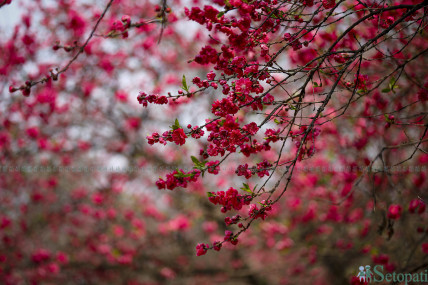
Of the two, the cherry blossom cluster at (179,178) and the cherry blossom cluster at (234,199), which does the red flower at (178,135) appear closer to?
the cherry blossom cluster at (179,178)

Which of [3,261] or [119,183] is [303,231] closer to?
[119,183]

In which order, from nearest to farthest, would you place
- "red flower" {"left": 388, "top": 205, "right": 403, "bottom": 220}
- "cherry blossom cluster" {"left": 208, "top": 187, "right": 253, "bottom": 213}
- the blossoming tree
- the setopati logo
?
"cherry blossom cluster" {"left": 208, "top": 187, "right": 253, "bottom": 213}, the setopati logo, "red flower" {"left": 388, "top": 205, "right": 403, "bottom": 220}, the blossoming tree

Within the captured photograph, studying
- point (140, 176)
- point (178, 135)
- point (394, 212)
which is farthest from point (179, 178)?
point (140, 176)

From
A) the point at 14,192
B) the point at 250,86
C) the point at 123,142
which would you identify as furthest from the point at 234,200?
the point at 14,192

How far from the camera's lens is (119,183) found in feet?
20.9

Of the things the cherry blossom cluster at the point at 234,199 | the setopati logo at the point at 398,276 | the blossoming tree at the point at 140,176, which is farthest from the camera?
the blossoming tree at the point at 140,176

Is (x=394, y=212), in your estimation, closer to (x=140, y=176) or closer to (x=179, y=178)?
(x=179, y=178)

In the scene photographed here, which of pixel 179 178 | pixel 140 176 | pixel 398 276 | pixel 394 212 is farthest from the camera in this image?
pixel 140 176

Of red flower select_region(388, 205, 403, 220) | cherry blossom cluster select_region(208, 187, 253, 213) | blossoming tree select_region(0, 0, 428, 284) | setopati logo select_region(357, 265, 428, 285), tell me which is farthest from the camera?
blossoming tree select_region(0, 0, 428, 284)

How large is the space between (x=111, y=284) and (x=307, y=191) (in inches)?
149

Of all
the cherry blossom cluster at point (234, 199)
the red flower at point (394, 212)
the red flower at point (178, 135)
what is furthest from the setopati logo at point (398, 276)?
the red flower at point (178, 135)

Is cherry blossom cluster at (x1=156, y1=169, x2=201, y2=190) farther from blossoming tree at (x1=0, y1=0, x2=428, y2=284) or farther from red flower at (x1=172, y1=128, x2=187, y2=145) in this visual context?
blossoming tree at (x1=0, y1=0, x2=428, y2=284)

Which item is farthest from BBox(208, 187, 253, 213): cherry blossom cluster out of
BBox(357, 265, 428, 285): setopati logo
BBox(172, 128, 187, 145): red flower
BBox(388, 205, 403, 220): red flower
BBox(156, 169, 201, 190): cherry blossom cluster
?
BBox(388, 205, 403, 220): red flower

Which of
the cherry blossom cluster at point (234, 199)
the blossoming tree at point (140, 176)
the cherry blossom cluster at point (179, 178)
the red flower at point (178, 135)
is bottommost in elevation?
the cherry blossom cluster at point (234, 199)
